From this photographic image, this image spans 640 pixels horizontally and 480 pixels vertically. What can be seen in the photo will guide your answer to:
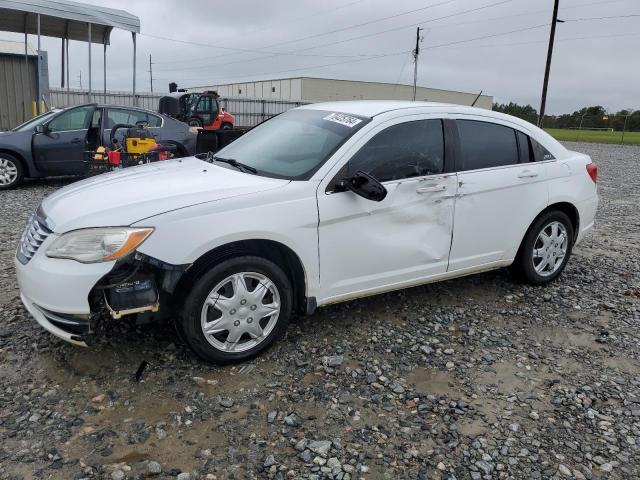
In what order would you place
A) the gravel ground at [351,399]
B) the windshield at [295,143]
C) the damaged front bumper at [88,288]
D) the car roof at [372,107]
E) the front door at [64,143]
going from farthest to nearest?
the front door at [64,143] → the car roof at [372,107] → the windshield at [295,143] → the damaged front bumper at [88,288] → the gravel ground at [351,399]

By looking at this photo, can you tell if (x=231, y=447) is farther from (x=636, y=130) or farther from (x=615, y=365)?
(x=636, y=130)

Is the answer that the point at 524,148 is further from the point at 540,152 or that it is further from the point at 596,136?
the point at 596,136

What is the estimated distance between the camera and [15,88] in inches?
617

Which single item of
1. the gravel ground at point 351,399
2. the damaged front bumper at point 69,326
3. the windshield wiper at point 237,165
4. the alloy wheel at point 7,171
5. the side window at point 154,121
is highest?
the side window at point 154,121

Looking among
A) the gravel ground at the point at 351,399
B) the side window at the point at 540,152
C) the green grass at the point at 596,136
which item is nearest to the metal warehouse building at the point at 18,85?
the gravel ground at the point at 351,399

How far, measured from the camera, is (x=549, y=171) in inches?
185

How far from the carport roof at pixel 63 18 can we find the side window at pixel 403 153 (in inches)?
571

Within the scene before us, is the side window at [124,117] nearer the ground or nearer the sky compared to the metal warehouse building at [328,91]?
nearer the ground

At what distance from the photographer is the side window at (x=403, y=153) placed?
3693 mm

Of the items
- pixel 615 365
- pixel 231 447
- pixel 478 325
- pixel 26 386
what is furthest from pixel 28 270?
pixel 615 365

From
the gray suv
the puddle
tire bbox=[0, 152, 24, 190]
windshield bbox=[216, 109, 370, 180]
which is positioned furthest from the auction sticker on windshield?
tire bbox=[0, 152, 24, 190]

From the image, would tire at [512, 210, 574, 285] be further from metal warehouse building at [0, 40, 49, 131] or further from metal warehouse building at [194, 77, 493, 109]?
metal warehouse building at [194, 77, 493, 109]

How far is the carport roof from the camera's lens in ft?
48.3

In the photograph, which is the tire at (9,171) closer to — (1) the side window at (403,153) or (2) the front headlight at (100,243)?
(2) the front headlight at (100,243)
